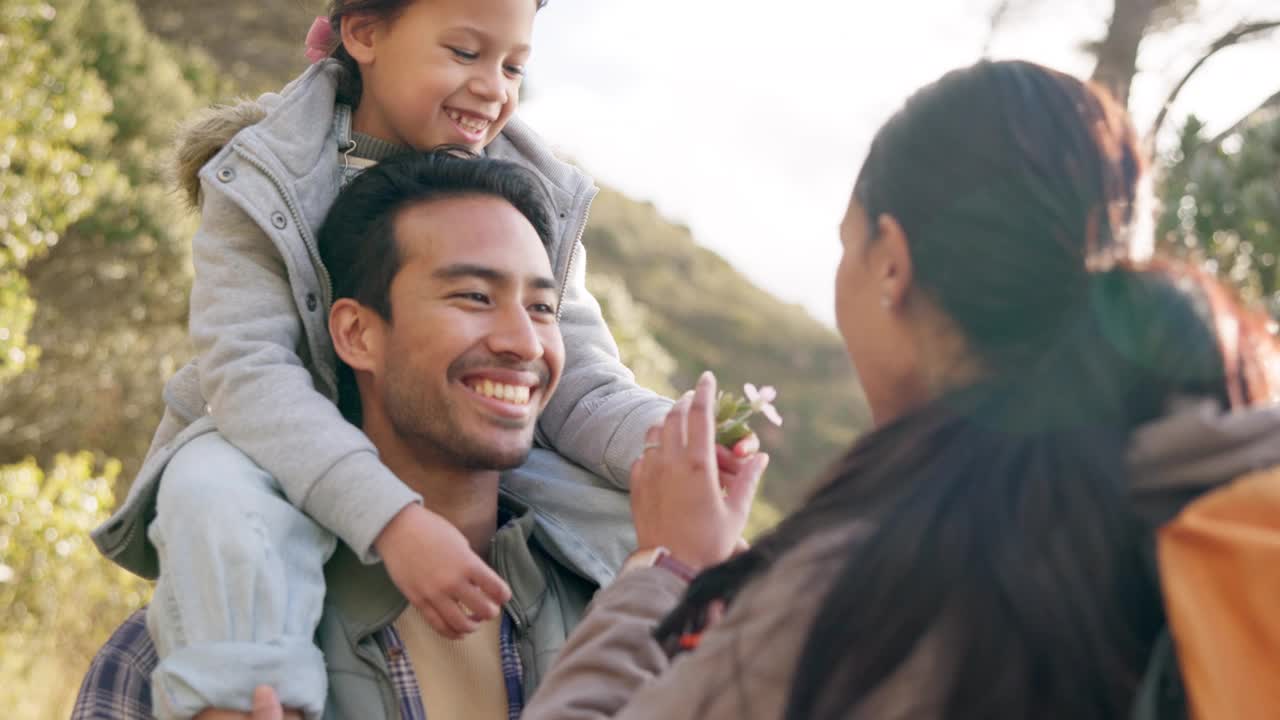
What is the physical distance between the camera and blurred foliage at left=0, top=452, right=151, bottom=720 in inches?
292

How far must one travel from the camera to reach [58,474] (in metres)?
7.46

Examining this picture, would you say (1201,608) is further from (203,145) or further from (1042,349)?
(203,145)

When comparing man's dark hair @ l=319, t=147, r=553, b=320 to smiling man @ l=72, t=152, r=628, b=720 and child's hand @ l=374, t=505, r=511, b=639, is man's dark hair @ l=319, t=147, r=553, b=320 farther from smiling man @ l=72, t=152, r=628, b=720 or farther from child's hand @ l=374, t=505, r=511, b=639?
child's hand @ l=374, t=505, r=511, b=639

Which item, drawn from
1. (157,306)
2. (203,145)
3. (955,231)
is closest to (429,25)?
(203,145)

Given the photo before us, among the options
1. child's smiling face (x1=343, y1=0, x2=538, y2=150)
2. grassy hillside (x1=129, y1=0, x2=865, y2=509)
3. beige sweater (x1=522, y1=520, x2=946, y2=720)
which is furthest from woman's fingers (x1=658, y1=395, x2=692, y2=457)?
grassy hillside (x1=129, y1=0, x2=865, y2=509)

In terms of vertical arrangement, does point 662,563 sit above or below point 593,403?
above

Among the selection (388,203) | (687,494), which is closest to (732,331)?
(388,203)

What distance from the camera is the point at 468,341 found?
286 cm

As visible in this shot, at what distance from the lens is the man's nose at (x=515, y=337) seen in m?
2.86

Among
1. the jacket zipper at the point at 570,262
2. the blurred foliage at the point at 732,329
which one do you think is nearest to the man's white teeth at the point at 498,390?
the jacket zipper at the point at 570,262

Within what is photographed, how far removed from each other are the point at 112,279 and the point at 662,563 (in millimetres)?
10177

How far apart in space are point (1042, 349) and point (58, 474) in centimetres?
680

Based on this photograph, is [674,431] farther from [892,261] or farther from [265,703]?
[265,703]

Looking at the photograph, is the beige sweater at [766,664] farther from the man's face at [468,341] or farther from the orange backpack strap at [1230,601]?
the man's face at [468,341]
